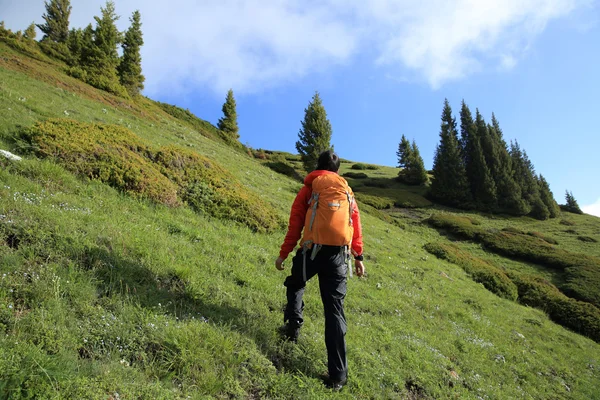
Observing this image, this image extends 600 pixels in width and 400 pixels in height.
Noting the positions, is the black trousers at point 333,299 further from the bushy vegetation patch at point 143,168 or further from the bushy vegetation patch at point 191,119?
the bushy vegetation patch at point 191,119

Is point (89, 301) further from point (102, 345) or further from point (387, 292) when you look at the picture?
point (387, 292)

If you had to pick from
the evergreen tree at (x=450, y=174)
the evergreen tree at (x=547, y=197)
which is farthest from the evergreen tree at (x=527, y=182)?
the evergreen tree at (x=450, y=174)

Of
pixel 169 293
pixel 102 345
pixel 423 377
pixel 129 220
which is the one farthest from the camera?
pixel 129 220

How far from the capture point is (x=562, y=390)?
8602 millimetres

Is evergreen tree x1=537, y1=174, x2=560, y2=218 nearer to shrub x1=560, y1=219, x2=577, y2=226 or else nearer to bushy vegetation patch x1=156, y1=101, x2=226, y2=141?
shrub x1=560, y1=219, x2=577, y2=226

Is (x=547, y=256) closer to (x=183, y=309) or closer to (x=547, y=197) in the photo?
(x=183, y=309)

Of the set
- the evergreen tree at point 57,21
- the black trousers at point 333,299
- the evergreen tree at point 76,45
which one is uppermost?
the evergreen tree at point 57,21

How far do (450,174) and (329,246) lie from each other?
6373cm

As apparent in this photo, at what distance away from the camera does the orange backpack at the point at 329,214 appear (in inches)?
175

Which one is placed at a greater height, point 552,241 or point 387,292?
point 552,241

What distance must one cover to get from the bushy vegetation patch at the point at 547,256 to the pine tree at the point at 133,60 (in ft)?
143

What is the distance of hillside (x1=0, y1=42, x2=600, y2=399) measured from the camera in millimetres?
3436

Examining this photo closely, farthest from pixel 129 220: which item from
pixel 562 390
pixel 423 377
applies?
pixel 562 390

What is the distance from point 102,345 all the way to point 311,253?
2730mm
